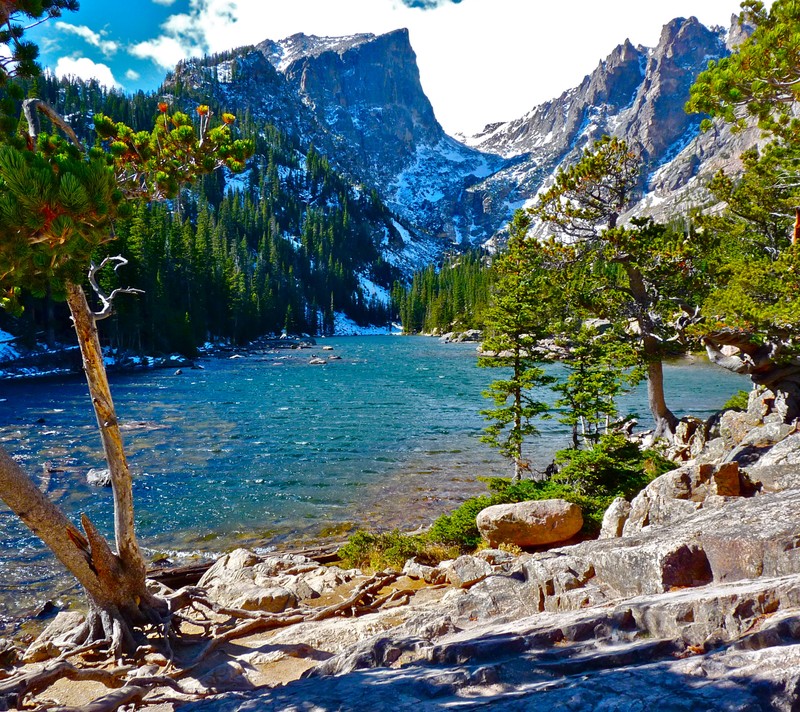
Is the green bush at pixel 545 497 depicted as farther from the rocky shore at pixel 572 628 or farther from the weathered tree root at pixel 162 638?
the weathered tree root at pixel 162 638

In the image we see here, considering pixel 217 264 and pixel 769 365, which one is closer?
pixel 769 365

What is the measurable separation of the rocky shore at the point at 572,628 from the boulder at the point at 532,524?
1271mm

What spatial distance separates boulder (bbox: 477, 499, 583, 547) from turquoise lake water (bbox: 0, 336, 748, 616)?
14.8ft

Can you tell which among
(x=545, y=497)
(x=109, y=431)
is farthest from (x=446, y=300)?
(x=109, y=431)

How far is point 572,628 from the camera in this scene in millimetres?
4645

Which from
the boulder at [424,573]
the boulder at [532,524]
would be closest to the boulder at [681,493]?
the boulder at [532,524]

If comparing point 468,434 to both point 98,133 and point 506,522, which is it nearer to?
point 506,522

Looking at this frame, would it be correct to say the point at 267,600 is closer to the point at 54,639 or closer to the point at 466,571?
the point at 54,639

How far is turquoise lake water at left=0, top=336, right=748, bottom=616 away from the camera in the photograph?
1596 cm

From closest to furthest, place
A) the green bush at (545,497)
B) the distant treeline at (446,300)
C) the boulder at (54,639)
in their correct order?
the boulder at (54,639), the green bush at (545,497), the distant treeline at (446,300)

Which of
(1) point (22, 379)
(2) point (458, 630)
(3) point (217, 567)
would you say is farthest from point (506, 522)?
(1) point (22, 379)

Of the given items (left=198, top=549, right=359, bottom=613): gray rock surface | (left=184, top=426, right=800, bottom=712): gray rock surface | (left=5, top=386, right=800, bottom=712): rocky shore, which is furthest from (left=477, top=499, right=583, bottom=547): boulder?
(left=184, top=426, right=800, bottom=712): gray rock surface

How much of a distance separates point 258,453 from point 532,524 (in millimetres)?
16357

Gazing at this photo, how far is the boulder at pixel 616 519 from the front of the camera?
10.6 metres
